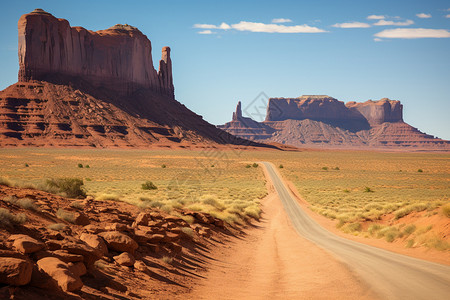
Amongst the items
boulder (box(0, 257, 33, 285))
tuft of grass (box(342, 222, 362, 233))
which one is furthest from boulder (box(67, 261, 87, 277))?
tuft of grass (box(342, 222, 362, 233))

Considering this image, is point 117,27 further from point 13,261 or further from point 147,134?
point 13,261

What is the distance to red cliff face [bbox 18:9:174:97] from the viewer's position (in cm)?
12900

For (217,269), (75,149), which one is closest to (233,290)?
(217,269)

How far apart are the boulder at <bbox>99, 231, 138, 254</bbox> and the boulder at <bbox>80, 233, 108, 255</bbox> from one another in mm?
344

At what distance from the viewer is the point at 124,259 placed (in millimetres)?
9148

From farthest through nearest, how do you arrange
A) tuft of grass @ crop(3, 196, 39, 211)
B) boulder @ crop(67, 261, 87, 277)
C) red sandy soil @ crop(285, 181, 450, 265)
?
red sandy soil @ crop(285, 181, 450, 265) → tuft of grass @ crop(3, 196, 39, 211) → boulder @ crop(67, 261, 87, 277)

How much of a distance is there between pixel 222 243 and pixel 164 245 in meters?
4.98

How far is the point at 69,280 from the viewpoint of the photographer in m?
6.30

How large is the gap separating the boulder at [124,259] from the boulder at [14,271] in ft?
11.2

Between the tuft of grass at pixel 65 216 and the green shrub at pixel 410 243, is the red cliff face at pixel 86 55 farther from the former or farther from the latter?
the green shrub at pixel 410 243

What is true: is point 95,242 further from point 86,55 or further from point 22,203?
point 86,55

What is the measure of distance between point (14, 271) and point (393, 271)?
9.80 metres

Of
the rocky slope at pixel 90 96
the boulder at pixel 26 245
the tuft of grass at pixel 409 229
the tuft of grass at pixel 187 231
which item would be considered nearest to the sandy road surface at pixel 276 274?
the tuft of grass at pixel 187 231

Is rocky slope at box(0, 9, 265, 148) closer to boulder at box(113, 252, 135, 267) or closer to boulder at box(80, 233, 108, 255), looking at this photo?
boulder at box(80, 233, 108, 255)
